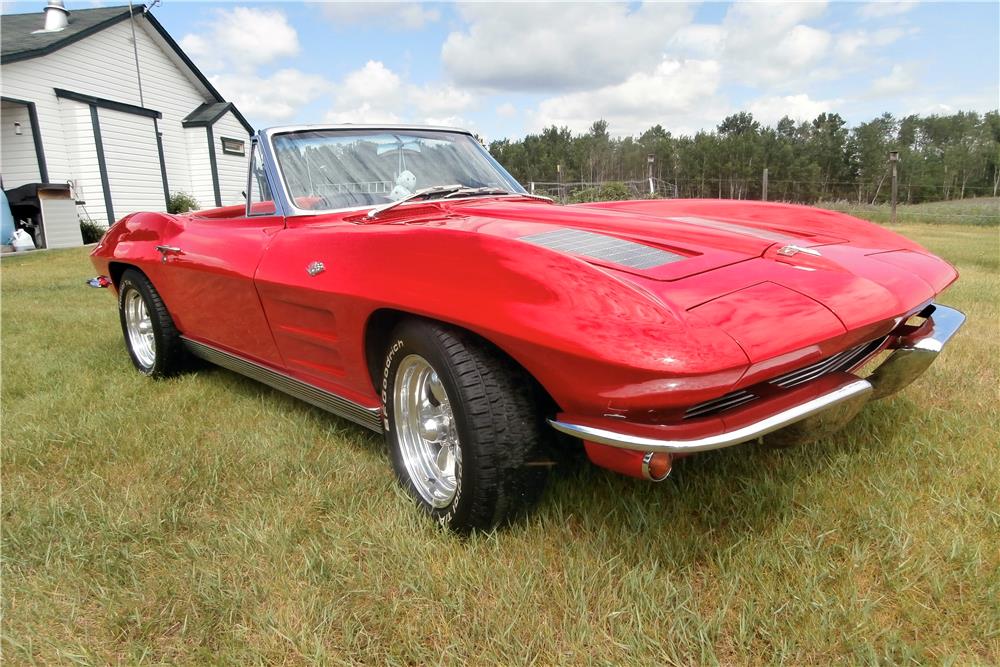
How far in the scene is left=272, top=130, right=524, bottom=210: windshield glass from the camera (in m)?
2.80

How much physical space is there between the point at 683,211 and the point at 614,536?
136 centimetres

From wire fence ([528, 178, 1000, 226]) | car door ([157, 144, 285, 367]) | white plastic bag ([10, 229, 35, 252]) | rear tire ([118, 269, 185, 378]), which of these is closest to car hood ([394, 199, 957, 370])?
car door ([157, 144, 285, 367])

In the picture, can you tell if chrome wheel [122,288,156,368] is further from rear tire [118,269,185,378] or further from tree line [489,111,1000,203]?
tree line [489,111,1000,203]

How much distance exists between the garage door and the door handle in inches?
518

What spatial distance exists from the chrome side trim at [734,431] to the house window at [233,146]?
18.9 metres

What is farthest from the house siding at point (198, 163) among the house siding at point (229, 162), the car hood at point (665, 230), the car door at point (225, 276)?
the car hood at point (665, 230)

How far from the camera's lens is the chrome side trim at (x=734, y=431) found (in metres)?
1.43

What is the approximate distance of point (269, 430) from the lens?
2816mm

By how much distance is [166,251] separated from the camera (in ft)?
11.1

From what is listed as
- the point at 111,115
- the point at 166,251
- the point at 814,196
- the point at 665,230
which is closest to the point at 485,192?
the point at 665,230

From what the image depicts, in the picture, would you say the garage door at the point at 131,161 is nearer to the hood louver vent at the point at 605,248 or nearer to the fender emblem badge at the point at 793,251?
the hood louver vent at the point at 605,248

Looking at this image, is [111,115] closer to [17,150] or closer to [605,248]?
[17,150]

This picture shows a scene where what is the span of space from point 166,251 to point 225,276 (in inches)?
30.6

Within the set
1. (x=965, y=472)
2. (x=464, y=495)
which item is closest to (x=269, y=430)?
(x=464, y=495)
